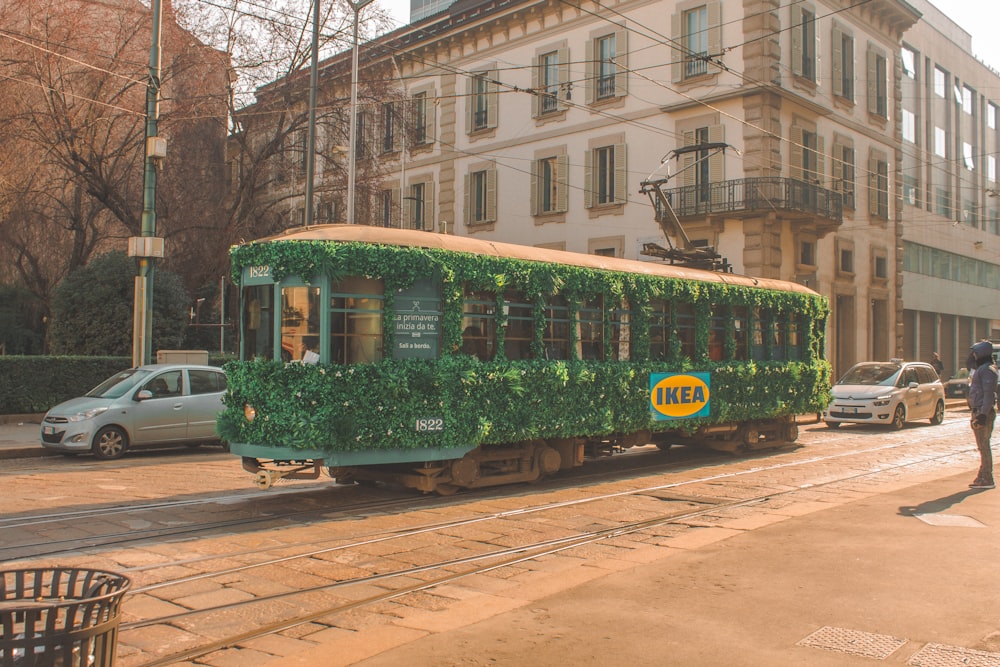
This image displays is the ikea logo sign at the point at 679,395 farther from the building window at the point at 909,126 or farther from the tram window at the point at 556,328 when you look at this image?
Answer: the building window at the point at 909,126

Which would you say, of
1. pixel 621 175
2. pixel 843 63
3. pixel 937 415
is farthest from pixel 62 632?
pixel 843 63

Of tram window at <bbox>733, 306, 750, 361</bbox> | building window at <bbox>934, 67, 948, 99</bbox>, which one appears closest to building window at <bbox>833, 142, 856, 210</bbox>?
building window at <bbox>934, 67, 948, 99</bbox>

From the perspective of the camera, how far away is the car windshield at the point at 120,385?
575 inches

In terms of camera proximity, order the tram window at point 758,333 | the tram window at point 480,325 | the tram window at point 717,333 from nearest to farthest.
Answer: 1. the tram window at point 480,325
2. the tram window at point 717,333
3. the tram window at point 758,333

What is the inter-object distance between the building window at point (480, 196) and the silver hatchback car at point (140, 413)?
19.7 meters

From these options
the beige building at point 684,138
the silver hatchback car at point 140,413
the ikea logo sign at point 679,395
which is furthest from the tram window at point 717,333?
the beige building at point 684,138

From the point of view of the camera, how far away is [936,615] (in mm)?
5543

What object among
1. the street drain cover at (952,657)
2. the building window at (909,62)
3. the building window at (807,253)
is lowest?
the street drain cover at (952,657)

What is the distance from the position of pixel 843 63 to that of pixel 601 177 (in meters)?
9.44

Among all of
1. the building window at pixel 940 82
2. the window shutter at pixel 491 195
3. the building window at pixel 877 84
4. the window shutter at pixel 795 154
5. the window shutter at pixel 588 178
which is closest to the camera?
the window shutter at pixel 795 154

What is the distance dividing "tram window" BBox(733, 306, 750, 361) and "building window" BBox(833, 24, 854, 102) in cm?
1884

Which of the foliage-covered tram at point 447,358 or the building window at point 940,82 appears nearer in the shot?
the foliage-covered tram at point 447,358

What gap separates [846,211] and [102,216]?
24.4 metres

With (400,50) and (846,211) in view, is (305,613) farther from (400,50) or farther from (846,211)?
(400,50)
